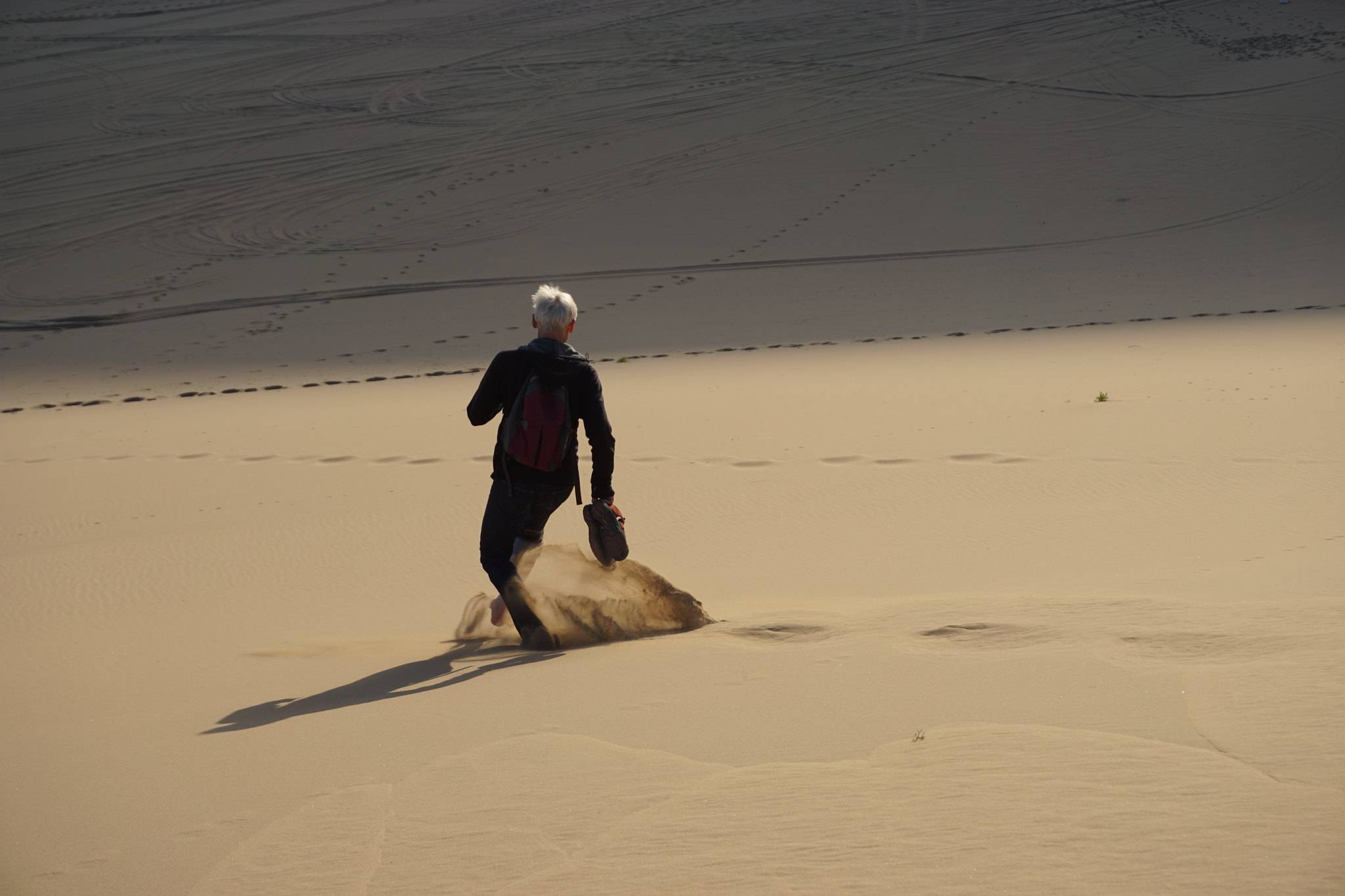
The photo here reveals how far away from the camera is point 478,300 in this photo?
1459 cm

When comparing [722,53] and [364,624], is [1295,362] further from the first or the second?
[722,53]

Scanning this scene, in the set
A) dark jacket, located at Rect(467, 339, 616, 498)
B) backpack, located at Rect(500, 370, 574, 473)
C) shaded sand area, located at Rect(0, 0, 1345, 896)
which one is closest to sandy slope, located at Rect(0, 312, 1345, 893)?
shaded sand area, located at Rect(0, 0, 1345, 896)

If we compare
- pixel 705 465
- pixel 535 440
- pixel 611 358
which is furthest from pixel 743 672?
pixel 611 358

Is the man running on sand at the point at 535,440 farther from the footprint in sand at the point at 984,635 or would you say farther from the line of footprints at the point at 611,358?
the line of footprints at the point at 611,358

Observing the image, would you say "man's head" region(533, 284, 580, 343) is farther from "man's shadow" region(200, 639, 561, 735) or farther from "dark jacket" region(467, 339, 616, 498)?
"man's shadow" region(200, 639, 561, 735)

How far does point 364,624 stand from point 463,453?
3.16 m

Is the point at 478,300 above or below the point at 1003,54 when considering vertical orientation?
below

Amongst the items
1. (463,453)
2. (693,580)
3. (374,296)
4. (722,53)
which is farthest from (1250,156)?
(693,580)

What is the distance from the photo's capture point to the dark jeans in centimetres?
423

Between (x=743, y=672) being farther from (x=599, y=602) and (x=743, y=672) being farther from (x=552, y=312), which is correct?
(x=552, y=312)

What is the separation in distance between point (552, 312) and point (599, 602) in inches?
42.5

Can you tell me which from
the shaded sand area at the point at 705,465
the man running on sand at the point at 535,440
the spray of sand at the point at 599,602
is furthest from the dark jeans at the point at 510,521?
the shaded sand area at the point at 705,465

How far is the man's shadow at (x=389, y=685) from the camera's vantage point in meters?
3.59

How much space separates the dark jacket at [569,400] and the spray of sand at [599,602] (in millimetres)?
360
